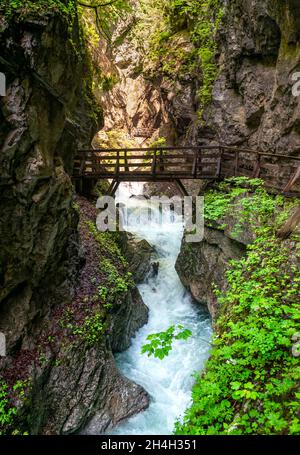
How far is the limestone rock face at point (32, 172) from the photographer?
561 cm

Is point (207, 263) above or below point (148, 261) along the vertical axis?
above

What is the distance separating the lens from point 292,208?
24.8 feet

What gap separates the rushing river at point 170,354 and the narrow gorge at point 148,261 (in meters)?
0.05

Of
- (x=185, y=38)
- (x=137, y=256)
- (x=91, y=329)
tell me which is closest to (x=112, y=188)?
(x=137, y=256)

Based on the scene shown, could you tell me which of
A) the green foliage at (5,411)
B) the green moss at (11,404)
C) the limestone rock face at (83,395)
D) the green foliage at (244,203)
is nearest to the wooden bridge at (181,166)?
the green foliage at (244,203)

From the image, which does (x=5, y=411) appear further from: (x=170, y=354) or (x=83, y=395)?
(x=170, y=354)

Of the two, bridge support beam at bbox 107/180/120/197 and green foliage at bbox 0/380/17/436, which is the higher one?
bridge support beam at bbox 107/180/120/197

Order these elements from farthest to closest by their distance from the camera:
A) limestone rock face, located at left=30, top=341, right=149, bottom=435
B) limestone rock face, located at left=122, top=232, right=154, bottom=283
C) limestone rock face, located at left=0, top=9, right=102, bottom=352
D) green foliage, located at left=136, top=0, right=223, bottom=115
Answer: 1. green foliage, located at left=136, top=0, right=223, bottom=115
2. limestone rock face, located at left=122, top=232, right=154, bottom=283
3. limestone rock face, located at left=30, top=341, right=149, bottom=435
4. limestone rock face, located at left=0, top=9, right=102, bottom=352

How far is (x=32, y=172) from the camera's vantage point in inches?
243

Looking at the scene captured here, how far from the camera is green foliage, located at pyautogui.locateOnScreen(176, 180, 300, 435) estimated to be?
11.1 feet

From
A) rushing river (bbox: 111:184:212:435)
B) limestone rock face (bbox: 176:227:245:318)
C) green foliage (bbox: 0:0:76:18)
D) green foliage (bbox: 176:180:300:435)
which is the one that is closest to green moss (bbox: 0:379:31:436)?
rushing river (bbox: 111:184:212:435)

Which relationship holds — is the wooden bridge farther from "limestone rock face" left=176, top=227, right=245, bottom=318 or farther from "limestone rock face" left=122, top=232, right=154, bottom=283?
"limestone rock face" left=122, top=232, right=154, bottom=283

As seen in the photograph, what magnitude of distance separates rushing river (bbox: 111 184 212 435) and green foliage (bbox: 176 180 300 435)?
3637 mm

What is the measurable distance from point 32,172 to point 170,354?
7.09 meters
